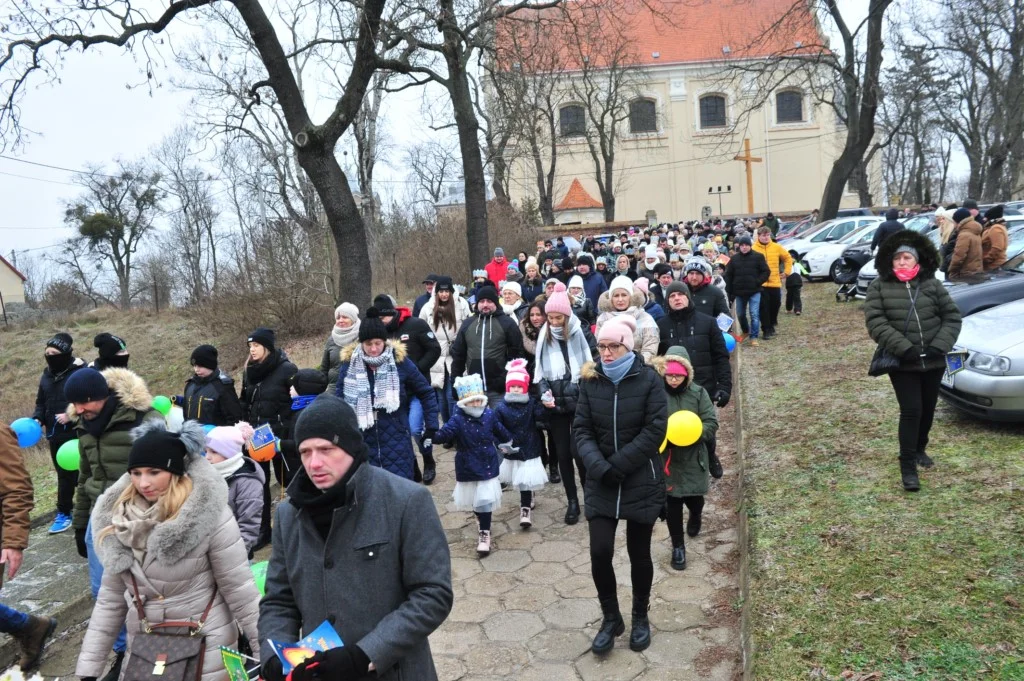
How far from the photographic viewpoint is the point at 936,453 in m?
6.61

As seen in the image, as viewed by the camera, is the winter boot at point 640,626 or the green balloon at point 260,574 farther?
the winter boot at point 640,626

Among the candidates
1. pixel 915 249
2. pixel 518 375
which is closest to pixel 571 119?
pixel 518 375

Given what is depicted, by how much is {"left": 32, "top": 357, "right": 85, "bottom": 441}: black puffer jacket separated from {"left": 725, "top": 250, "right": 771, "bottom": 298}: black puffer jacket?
915cm

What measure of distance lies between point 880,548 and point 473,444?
3.08 m

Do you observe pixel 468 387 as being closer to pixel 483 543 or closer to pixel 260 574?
pixel 483 543

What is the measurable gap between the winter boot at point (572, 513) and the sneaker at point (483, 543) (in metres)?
0.82

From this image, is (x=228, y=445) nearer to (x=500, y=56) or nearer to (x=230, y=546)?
(x=230, y=546)

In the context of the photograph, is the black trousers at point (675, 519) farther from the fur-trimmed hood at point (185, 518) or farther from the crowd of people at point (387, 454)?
the fur-trimmed hood at point (185, 518)

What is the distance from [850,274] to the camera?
17.0 meters

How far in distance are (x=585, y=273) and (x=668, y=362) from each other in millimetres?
5906

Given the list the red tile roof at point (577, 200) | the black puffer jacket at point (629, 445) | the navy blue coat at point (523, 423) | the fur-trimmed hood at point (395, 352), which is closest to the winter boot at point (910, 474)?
the black puffer jacket at point (629, 445)

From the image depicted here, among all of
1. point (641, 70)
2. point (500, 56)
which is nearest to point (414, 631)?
point (500, 56)

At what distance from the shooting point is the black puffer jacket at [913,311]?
5625 millimetres

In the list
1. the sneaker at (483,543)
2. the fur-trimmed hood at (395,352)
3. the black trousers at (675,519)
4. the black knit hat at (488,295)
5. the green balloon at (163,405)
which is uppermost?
the black knit hat at (488,295)
